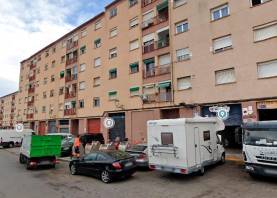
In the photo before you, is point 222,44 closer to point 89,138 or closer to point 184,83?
point 184,83

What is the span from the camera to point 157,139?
1201cm

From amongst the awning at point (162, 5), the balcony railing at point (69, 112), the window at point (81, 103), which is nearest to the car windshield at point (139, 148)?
the awning at point (162, 5)

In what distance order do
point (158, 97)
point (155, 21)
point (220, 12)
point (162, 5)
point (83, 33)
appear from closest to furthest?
point (220, 12), point (158, 97), point (162, 5), point (155, 21), point (83, 33)

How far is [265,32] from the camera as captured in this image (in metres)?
18.2

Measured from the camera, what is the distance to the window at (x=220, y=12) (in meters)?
20.7

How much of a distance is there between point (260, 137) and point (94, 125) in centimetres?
2489

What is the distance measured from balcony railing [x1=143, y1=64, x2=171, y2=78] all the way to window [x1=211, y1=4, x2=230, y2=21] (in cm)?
587

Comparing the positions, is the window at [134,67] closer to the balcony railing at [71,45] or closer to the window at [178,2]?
the window at [178,2]

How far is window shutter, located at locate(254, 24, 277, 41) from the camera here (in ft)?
58.5

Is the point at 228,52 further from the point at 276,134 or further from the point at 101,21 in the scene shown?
the point at 101,21

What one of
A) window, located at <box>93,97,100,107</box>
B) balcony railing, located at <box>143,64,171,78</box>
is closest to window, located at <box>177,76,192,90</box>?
balcony railing, located at <box>143,64,171,78</box>

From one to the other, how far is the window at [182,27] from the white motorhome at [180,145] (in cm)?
1260

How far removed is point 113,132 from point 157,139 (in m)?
18.2

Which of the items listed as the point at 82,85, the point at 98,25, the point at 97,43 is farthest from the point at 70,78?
the point at 98,25
